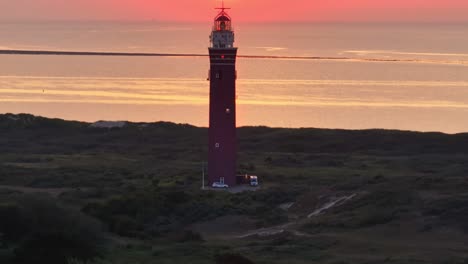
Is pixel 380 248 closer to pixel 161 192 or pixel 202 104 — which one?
pixel 161 192

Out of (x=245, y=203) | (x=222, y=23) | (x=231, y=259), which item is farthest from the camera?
(x=222, y=23)

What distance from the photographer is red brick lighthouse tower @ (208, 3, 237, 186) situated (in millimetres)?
32219

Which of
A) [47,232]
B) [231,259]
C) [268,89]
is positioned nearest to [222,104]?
[47,232]

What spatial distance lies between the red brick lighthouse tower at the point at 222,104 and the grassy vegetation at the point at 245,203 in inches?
56.5

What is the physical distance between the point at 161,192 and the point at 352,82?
2918 inches

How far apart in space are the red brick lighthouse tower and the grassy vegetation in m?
1.44

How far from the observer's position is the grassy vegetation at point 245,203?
21.2 m

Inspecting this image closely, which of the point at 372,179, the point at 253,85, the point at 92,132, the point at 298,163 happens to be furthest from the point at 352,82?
the point at 372,179

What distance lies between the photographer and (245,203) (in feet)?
98.1

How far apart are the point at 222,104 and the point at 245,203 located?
401 centimetres

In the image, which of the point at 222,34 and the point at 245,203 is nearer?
the point at 245,203

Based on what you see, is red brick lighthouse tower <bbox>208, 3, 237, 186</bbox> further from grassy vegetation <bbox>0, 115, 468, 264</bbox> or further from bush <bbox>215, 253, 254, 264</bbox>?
bush <bbox>215, 253, 254, 264</bbox>

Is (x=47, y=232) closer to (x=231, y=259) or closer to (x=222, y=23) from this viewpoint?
(x=231, y=259)

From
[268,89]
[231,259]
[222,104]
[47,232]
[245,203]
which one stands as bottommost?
[231,259]
